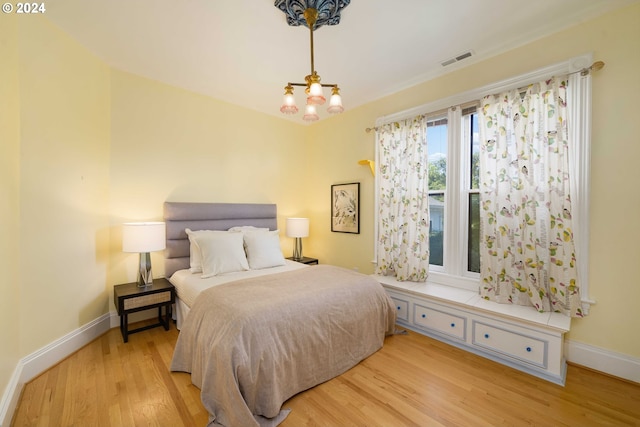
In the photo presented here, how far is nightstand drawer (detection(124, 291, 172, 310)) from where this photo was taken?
8.03ft

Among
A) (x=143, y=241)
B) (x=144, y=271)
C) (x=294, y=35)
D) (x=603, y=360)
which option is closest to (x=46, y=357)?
(x=144, y=271)

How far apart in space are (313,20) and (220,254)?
2294 mm

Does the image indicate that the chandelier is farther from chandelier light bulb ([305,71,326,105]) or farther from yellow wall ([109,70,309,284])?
yellow wall ([109,70,309,284])

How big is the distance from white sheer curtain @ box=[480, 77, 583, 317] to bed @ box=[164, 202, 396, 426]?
3.72 ft

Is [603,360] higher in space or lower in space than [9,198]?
lower

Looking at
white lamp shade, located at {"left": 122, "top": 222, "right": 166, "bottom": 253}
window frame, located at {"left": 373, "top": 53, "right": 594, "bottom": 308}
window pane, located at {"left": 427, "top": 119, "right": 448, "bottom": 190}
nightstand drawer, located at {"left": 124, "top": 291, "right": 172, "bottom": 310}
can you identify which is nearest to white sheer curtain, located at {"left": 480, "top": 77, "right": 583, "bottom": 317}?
window frame, located at {"left": 373, "top": 53, "right": 594, "bottom": 308}

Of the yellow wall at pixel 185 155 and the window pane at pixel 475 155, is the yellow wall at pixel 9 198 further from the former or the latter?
the window pane at pixel 475 155

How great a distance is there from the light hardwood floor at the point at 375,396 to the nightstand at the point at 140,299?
343 millimetres

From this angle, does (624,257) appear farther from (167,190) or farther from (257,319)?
(167,190)

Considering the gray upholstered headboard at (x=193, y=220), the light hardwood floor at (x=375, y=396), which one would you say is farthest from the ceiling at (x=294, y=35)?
the light hardwood floor at (x=375, y=396)

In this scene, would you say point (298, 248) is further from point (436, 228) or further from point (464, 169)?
point (464, 169)

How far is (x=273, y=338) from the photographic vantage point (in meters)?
1.68

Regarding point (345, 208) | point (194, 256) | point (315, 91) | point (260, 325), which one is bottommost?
point (260, 325)

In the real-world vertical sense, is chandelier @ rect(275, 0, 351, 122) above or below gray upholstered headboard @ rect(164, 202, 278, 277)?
above
